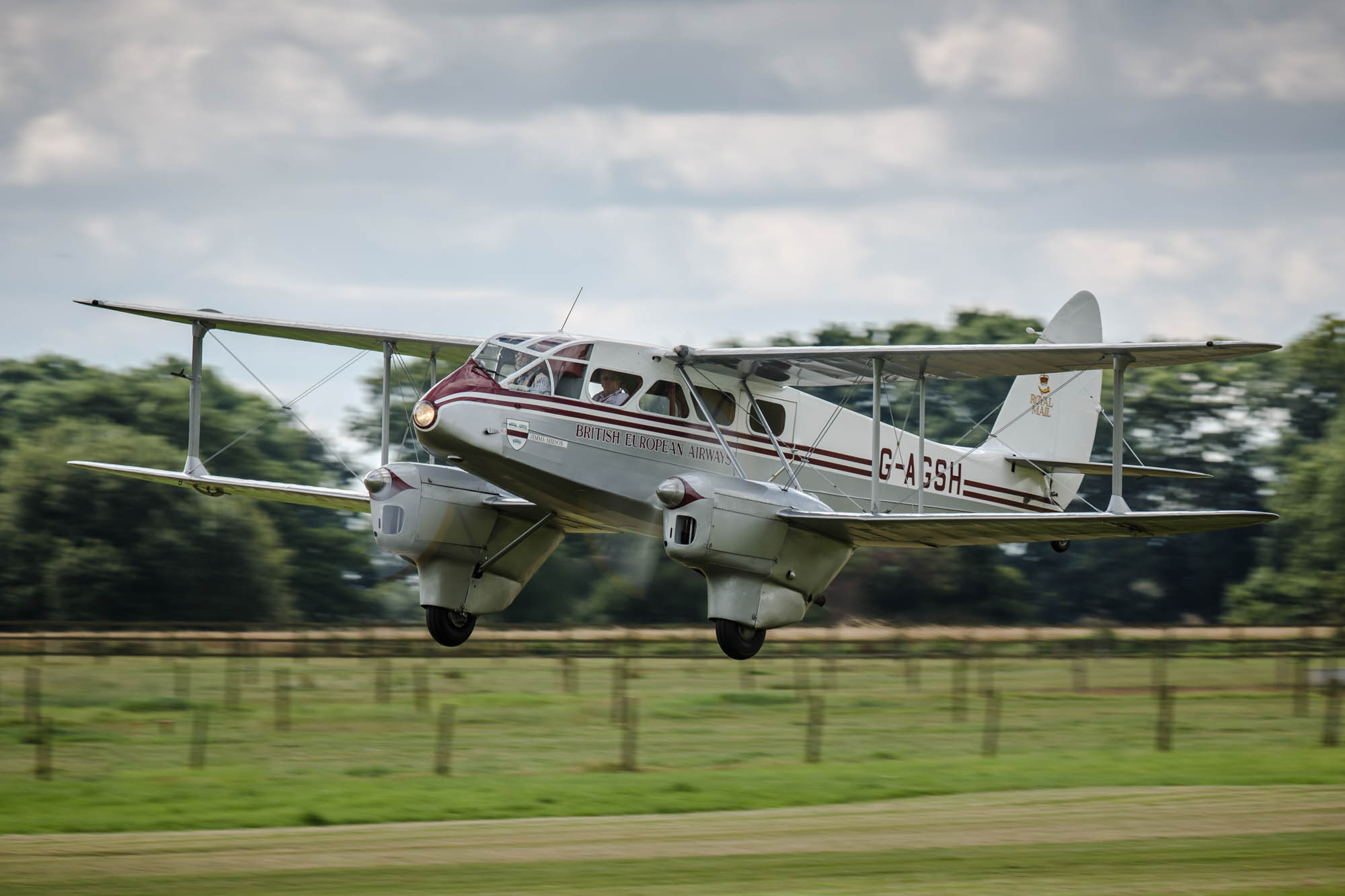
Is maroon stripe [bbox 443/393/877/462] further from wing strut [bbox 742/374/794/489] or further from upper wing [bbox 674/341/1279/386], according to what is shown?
upper wing [bbox 674/341/1279/386]

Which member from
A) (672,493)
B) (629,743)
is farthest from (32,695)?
(672,493)

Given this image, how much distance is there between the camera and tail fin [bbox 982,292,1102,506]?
32.1 metres

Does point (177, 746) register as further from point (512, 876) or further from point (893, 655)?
point (893, 655)

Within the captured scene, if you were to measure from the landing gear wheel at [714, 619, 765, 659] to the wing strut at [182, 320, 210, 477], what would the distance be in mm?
10711

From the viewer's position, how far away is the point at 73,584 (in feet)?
196

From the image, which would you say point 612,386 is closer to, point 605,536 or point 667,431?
point 667,431

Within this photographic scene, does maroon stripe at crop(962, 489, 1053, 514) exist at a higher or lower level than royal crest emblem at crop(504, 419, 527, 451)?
lower

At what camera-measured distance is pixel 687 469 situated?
25.9m

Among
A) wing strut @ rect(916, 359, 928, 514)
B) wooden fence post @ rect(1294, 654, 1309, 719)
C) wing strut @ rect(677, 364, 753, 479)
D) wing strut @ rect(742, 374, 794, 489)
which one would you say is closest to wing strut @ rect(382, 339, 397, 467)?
wing strut @ rect(677, 364, 753, 479)

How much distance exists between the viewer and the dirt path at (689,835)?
58.8ft

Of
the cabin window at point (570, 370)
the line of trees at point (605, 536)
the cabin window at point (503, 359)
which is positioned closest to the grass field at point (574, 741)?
the cabin window at point (570, 370)

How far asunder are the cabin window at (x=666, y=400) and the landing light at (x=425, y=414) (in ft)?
12.6

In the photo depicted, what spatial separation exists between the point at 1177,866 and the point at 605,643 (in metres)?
34.7

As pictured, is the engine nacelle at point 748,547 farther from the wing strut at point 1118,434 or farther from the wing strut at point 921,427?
the wing strut at point 1118,434
